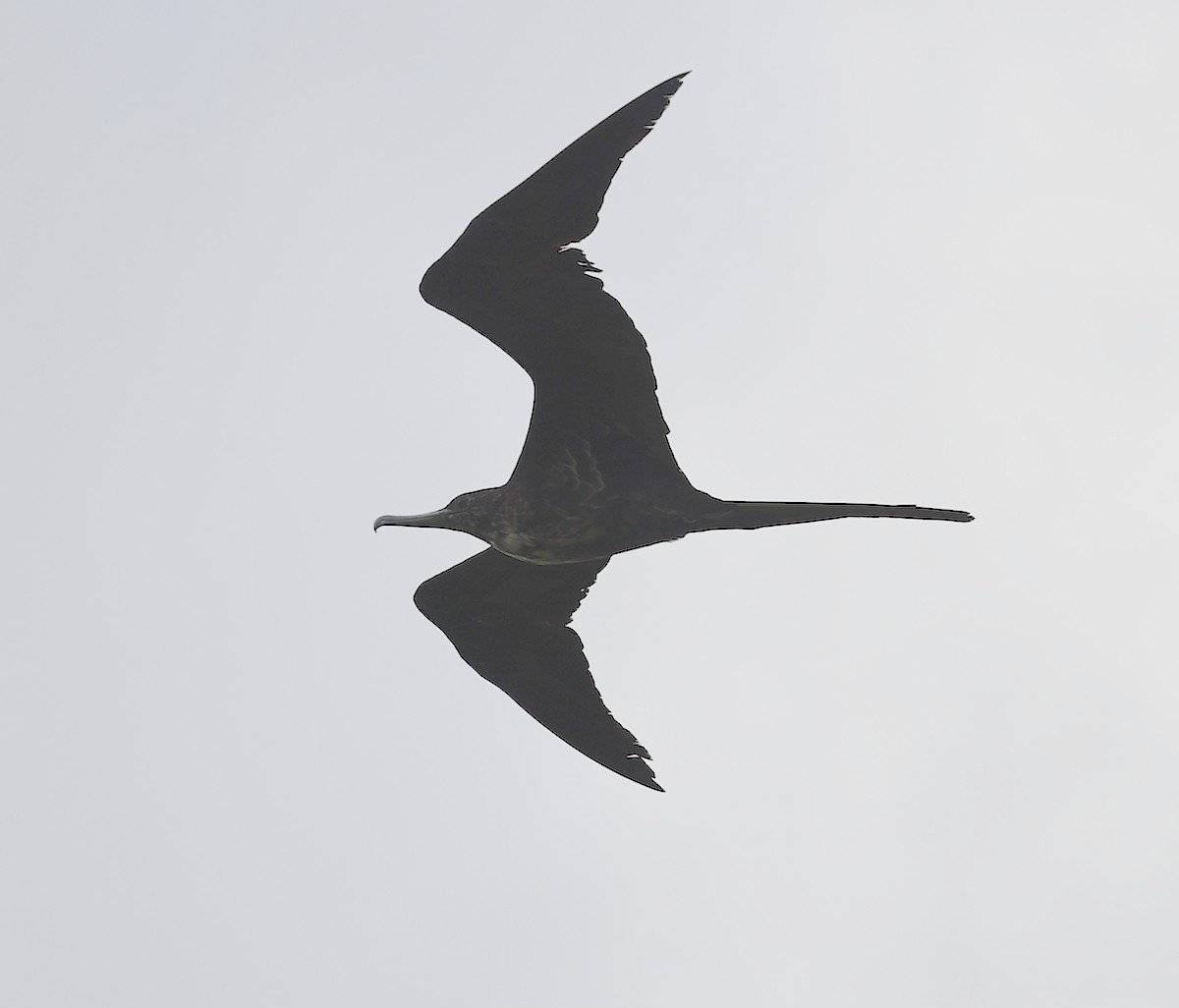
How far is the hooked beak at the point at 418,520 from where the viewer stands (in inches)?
366

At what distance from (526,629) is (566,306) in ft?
7.70

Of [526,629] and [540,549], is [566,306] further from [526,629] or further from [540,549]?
[526,629]

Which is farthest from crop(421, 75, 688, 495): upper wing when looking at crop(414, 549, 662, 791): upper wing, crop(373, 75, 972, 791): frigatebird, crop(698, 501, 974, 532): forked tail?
crop(414, 549, 662, 791): upper wing

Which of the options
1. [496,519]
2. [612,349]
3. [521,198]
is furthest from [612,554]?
[521,198]

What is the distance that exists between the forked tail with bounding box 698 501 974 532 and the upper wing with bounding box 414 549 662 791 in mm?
1364

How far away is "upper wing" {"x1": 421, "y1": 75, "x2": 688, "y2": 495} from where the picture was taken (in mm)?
7781

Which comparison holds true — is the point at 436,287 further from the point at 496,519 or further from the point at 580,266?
the point at 496,519

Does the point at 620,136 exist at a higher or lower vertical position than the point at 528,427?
higher

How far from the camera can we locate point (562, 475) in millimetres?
8953

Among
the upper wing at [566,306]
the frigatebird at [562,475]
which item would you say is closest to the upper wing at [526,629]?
the frigatebird at [562,475]

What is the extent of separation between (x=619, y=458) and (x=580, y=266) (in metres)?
1.20

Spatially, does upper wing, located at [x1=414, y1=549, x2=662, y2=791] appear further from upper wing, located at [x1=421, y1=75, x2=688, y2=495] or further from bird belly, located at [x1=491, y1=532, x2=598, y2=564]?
upper wing, located at [x1=421, y1=75, x2=688, y2=495]

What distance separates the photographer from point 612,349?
8.44 metres

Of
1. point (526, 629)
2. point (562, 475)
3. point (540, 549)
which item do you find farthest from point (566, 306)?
point (526, 629)
